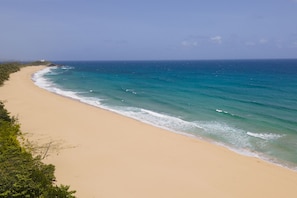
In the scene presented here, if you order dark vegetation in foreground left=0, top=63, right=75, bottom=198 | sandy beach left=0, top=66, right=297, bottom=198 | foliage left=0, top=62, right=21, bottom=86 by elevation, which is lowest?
sandy beach left=0, top=66, right=297, bottom=198

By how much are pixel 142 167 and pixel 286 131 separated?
13.4 m

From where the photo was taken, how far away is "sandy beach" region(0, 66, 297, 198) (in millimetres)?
12297

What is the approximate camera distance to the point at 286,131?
2206 centimetres

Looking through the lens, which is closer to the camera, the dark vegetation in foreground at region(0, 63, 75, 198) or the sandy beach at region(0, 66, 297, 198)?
the dark vegetation in foreground at region(0, 63, 75, 198)

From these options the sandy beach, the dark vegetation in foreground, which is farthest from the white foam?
the dark vegetation in foreground

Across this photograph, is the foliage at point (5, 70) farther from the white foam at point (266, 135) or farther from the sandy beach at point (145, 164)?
the white foam at point (266, 135)

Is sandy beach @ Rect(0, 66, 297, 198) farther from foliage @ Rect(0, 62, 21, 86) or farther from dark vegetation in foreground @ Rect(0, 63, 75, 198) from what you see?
foliage @ Rect(0, 62, 21, 86)

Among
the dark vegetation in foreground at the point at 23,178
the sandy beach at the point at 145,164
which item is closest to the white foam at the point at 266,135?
the sandy beach at the point at 145,164

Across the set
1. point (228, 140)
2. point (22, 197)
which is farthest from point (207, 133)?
point (22, 197)

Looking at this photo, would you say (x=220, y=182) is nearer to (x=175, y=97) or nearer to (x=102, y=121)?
(x=102, y=121)

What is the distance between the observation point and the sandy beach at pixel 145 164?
12.3 m

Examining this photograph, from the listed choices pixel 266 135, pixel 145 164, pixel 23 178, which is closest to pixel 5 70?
pixel 145 164

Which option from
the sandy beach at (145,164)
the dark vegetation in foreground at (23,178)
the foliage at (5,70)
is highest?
the foliage at (5,70)

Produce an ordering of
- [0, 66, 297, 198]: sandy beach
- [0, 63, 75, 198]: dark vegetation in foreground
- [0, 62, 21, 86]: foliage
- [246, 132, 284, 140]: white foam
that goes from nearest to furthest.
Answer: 1. [0, 63, 75, 198]: dark vegetation in foreground
2. [0, 66, 297, 198]: sandy beach
3. [246, 132, 284, 140]: white foam
4. [0, 62, 21, 86]: foliage
